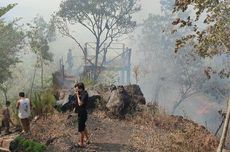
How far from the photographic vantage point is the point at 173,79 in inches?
1940

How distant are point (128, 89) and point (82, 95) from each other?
679cm

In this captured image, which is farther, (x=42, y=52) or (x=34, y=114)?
(x=42, y=52)

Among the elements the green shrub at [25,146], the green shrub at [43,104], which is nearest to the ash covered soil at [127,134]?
the green shrub at [25,146]

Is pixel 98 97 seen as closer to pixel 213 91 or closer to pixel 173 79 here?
pixel 213 91

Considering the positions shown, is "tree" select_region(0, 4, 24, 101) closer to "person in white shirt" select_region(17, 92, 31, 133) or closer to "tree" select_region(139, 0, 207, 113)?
"person in white shirt" select_region(17, 92, 31, 133)

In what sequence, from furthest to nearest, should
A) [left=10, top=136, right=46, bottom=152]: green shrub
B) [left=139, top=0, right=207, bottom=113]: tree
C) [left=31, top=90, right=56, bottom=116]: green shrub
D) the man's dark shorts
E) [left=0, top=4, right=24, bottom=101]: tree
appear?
[left=139, top=0, right=207, bottom=113]: tree → [left=0, top=4, right=24, bottom=101]: tree → [left=31, top=90, right=56, bottom=116]: green shrub → [left=10, top=136, right=46, bottom=152]: green shrub → the man's dark shorts

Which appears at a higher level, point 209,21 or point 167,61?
point 167,61

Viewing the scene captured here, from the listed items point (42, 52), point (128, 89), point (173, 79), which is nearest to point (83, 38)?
point (173, 79)

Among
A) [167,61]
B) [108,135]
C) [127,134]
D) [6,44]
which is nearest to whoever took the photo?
[108,135]

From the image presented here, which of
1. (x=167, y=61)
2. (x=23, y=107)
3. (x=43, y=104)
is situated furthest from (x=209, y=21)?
(x=167, y=61)

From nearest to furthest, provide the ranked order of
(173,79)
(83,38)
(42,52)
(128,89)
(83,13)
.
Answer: (128,89)
(42,52)
(83,13)
(173,79)
(83,38)

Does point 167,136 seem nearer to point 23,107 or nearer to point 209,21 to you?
point 209,21

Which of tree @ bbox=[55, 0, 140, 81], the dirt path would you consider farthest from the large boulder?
tree @ bbox=[55, 0, 140, 81]

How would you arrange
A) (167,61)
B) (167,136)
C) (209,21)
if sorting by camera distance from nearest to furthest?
(209,21) < (167,136) < (167,61)
